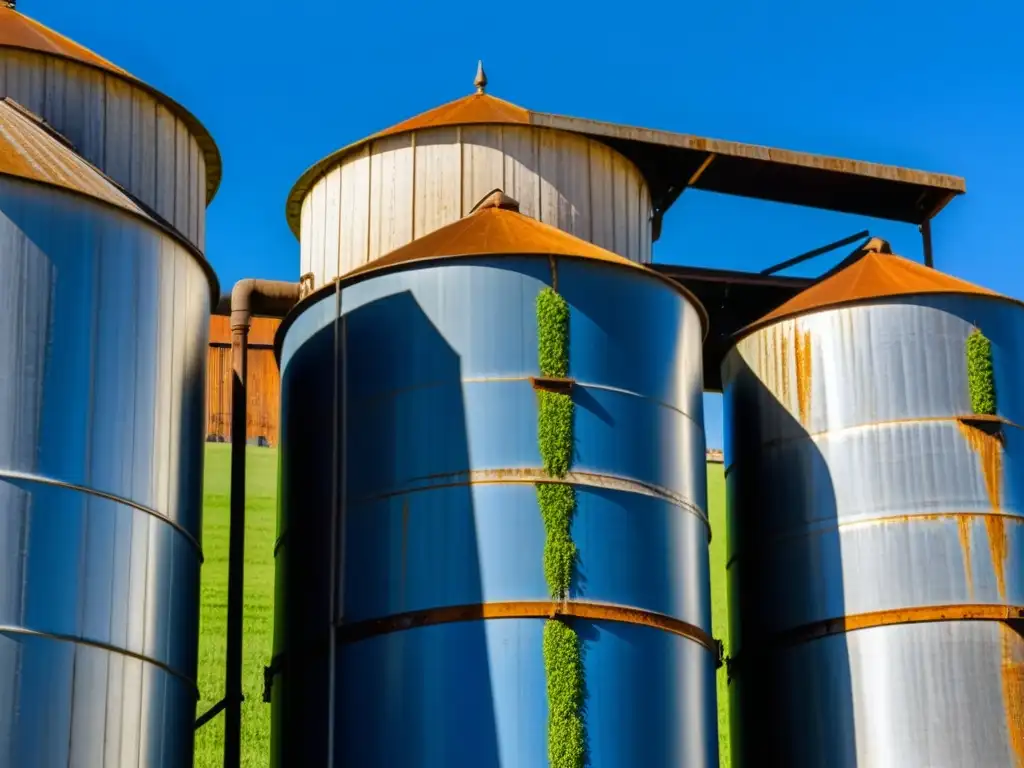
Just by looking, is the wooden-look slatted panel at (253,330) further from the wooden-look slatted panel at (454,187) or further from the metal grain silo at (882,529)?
the metal grain silo at (882,529)

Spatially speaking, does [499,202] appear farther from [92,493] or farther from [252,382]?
[252,382]

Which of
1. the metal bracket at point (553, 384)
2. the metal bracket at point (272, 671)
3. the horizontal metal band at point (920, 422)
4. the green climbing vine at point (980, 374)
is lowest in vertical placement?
the metal bracket at point (272, 671)

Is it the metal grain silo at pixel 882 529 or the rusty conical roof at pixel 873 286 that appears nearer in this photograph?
the metal grain silo at pixel 882 529

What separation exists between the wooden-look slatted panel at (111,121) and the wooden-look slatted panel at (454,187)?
2399 millimetres

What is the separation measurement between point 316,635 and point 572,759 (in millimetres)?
3926

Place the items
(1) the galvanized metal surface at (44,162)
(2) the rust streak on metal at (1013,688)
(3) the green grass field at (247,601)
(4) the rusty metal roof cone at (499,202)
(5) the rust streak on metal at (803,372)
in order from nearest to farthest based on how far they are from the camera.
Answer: (1) the galvanized metal surface at (44,162) → (2) the rust streak on metal at (1013,688) → (4) the rusty metal roof cone at (499,202) → (5) the rust streak on metal at (803,372) → (3) the green grass field at (247,601)

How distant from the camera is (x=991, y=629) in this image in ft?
80.1

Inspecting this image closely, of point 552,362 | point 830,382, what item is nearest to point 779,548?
point 830,382

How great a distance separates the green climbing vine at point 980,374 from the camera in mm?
25453

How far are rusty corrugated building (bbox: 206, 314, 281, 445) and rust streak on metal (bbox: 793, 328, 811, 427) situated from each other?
10.1 meters

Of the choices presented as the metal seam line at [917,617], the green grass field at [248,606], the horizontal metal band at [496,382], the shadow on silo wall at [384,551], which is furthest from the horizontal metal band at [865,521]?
the green grass field at [248,606]

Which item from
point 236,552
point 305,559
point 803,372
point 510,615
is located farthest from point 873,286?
point 236,552

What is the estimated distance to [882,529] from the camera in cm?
2522

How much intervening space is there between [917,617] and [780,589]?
88.1 inches
